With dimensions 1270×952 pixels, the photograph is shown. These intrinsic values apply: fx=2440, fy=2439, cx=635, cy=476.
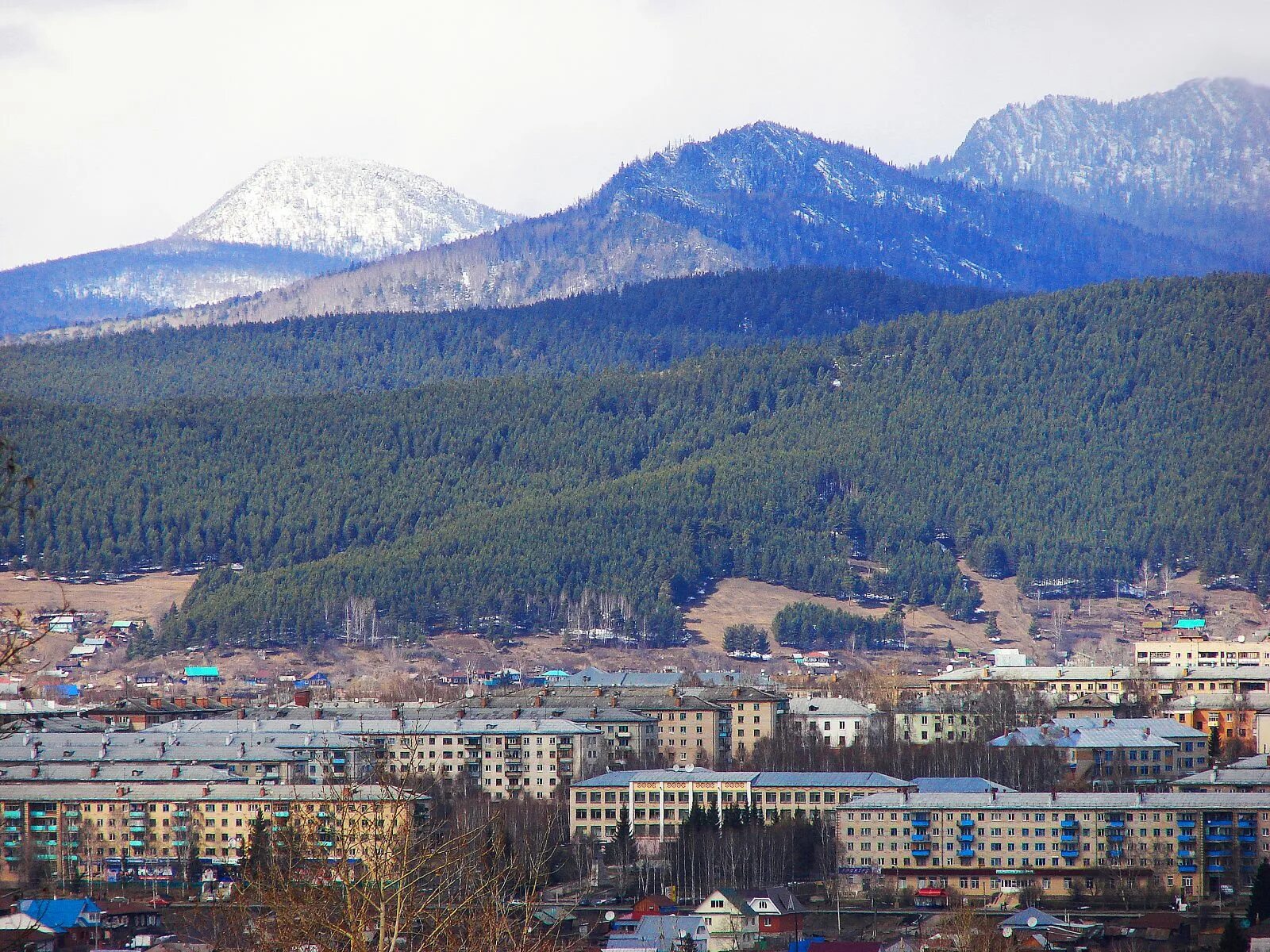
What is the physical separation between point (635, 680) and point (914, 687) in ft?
66.2

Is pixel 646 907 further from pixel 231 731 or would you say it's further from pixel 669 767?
pixel 231 731

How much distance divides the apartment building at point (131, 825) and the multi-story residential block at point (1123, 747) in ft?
121

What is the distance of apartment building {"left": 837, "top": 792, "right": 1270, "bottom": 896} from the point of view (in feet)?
328

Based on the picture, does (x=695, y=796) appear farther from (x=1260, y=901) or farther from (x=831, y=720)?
(x=1260, y=901)

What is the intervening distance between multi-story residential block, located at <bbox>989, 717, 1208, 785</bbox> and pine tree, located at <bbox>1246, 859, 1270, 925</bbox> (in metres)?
33.8

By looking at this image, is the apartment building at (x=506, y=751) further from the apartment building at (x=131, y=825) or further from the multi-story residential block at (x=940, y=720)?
the multi-story residential block at (x=940, y=720)

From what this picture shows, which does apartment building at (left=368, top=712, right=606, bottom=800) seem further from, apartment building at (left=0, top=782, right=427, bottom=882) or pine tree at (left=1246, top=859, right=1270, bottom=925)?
pine tree at (left=1246, top=859, right=1270, bottom=925)

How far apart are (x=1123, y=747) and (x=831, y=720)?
83.1 feet

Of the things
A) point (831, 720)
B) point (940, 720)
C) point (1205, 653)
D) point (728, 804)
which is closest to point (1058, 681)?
point (940, 720)

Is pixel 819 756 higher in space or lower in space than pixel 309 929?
lower

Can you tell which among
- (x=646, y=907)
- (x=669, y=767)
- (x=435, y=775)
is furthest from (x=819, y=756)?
(x=646, y=907)

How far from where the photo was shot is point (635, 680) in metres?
175

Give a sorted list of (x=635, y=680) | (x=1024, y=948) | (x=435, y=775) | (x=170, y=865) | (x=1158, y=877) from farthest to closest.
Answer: (x=635, y=680) < (x=435, y=775) < (x=170, y=865) < (x=1158, y=877) < (x=1024, y=948)

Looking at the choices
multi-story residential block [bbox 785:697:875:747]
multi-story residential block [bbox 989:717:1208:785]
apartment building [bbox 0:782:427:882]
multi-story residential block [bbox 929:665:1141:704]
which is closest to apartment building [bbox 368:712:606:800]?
multi-story residential block [bbox 785:697:875:747]
